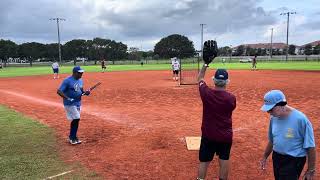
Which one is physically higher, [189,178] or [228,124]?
[228,124]

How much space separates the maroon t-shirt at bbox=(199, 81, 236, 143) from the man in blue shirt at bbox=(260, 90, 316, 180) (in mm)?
866

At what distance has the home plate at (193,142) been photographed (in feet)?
28.1

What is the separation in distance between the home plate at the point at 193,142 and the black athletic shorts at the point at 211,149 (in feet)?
9.10

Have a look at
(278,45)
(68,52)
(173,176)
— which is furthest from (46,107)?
(278,45)

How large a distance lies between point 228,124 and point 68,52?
133 m

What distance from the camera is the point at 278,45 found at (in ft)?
624

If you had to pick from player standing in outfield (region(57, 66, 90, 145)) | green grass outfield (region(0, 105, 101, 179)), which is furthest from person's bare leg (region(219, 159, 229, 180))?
player standing in outfield (region(57, 66, 90, 145))

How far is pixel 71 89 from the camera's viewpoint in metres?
8.95

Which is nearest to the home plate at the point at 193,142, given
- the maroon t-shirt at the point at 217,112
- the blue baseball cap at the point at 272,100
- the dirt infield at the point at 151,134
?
the dirt infield at the point at 151,134

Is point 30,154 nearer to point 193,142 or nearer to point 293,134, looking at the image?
point 193,142

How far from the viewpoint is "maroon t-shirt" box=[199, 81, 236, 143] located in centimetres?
534

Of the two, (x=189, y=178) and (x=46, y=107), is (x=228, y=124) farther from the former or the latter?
(x=46, y=107)

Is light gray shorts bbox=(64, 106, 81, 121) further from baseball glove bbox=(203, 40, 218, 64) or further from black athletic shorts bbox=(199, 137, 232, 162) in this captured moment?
baseball glove bbox=(203, 40, 218, 64)

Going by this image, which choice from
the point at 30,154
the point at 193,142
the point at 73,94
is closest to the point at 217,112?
the point at 193,142
